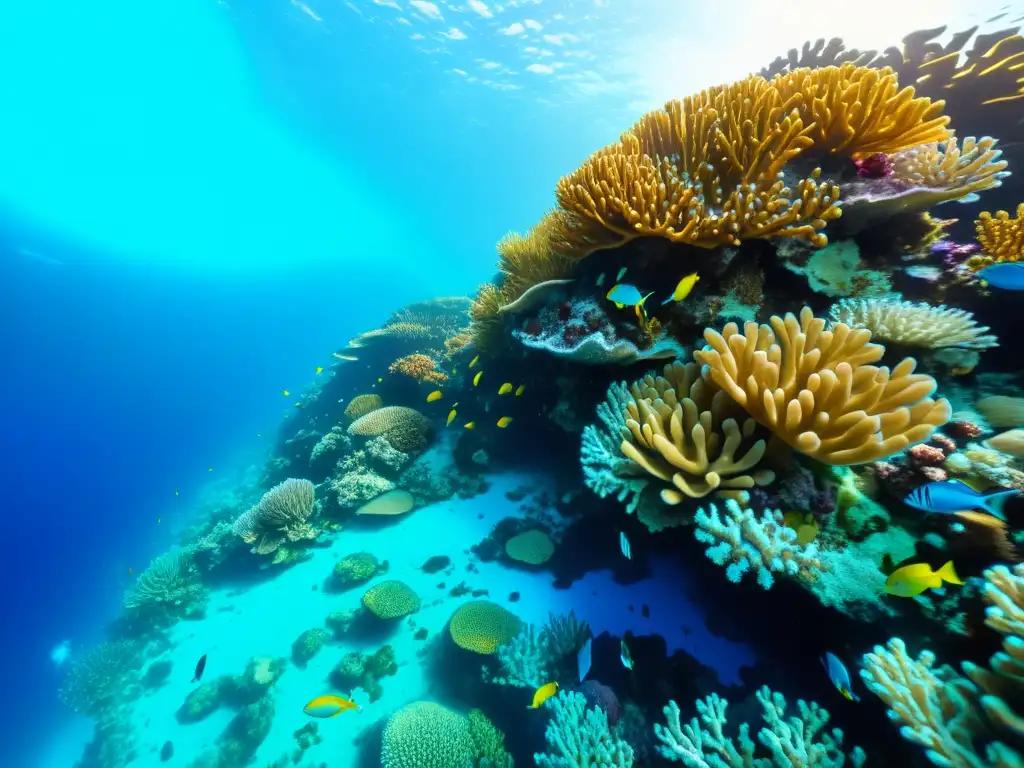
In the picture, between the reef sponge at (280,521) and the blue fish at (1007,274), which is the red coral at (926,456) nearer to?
the blue fish at (1007,274)

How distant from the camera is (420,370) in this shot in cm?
955

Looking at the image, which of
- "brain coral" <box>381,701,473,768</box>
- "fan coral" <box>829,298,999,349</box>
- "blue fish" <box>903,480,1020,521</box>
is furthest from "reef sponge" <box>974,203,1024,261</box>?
"brain coral" <box>381,701,473,768</box>

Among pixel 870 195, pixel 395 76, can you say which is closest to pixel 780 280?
pixel 870 195

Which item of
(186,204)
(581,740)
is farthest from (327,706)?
(186,204)

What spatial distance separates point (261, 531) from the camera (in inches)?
319

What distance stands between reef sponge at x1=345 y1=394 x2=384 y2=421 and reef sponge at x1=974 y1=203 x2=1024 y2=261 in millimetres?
10320

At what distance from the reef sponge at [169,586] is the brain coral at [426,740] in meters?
7.01

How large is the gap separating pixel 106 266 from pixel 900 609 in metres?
98.0

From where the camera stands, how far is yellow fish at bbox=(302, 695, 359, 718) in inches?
165

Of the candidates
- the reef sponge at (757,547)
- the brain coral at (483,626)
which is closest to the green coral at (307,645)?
the brain coral at (483,626)

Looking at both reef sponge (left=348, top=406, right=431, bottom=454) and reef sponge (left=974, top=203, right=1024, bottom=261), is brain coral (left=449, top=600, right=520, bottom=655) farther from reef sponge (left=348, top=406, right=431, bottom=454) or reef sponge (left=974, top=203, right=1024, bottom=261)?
Result: reef sponge (left=974, top=203, right=1024, bottom=261)

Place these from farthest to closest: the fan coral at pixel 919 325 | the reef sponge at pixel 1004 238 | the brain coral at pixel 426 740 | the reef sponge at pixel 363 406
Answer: the reef sponge at pixel 363 406 → the brain coral at pixel 426 740 → the reef sponge at pixel 1004 238 → the fan coral at pixel 919 325

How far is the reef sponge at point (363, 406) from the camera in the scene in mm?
9945

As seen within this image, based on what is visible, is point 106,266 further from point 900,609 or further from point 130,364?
point 900,609
